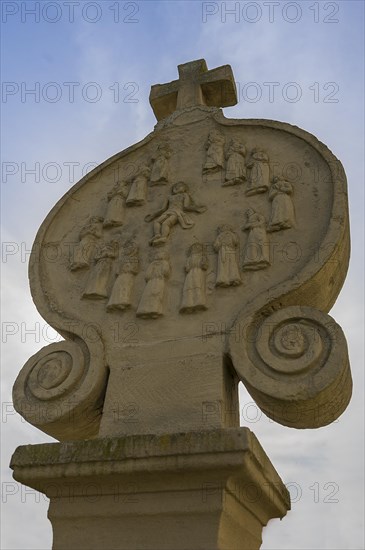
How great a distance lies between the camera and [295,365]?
3.94 meters

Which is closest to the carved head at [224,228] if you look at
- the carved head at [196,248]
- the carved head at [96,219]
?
the carved head at [196,248]

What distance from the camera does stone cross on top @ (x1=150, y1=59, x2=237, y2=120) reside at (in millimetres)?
6426

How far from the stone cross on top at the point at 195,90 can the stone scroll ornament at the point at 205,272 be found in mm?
651

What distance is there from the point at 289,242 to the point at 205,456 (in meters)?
1.85

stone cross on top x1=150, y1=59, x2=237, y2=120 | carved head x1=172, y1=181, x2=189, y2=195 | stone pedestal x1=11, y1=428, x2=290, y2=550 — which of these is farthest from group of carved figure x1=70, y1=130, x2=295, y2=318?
stone pedestal x1=11, y1=428, x2=290, y2=550

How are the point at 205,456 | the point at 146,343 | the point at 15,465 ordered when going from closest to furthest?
the point at 205,456 < the point at 15,465 < the point at 146,343

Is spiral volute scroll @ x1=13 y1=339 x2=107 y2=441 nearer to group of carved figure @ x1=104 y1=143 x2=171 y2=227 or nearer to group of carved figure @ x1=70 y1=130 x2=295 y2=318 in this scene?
group of carved figure @ x1=70 y1=130 x2=295 y2=318

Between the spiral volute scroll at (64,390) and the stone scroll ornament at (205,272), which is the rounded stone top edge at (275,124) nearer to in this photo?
the stone scroll ornament at (205,272)

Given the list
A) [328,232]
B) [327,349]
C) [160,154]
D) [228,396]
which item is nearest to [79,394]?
[228,396]

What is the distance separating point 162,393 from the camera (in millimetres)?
4184

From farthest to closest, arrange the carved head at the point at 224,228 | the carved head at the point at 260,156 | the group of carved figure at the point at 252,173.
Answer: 1. the carved head at the point at 260,156
2. the carved head at the point at 224,228
3. the group of carved figure at the point at 252,173

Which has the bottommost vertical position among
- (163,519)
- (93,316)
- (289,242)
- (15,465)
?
(163,519)

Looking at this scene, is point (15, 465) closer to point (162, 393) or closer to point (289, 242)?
point (162, 393)

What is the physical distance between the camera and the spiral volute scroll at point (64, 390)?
4.34m
